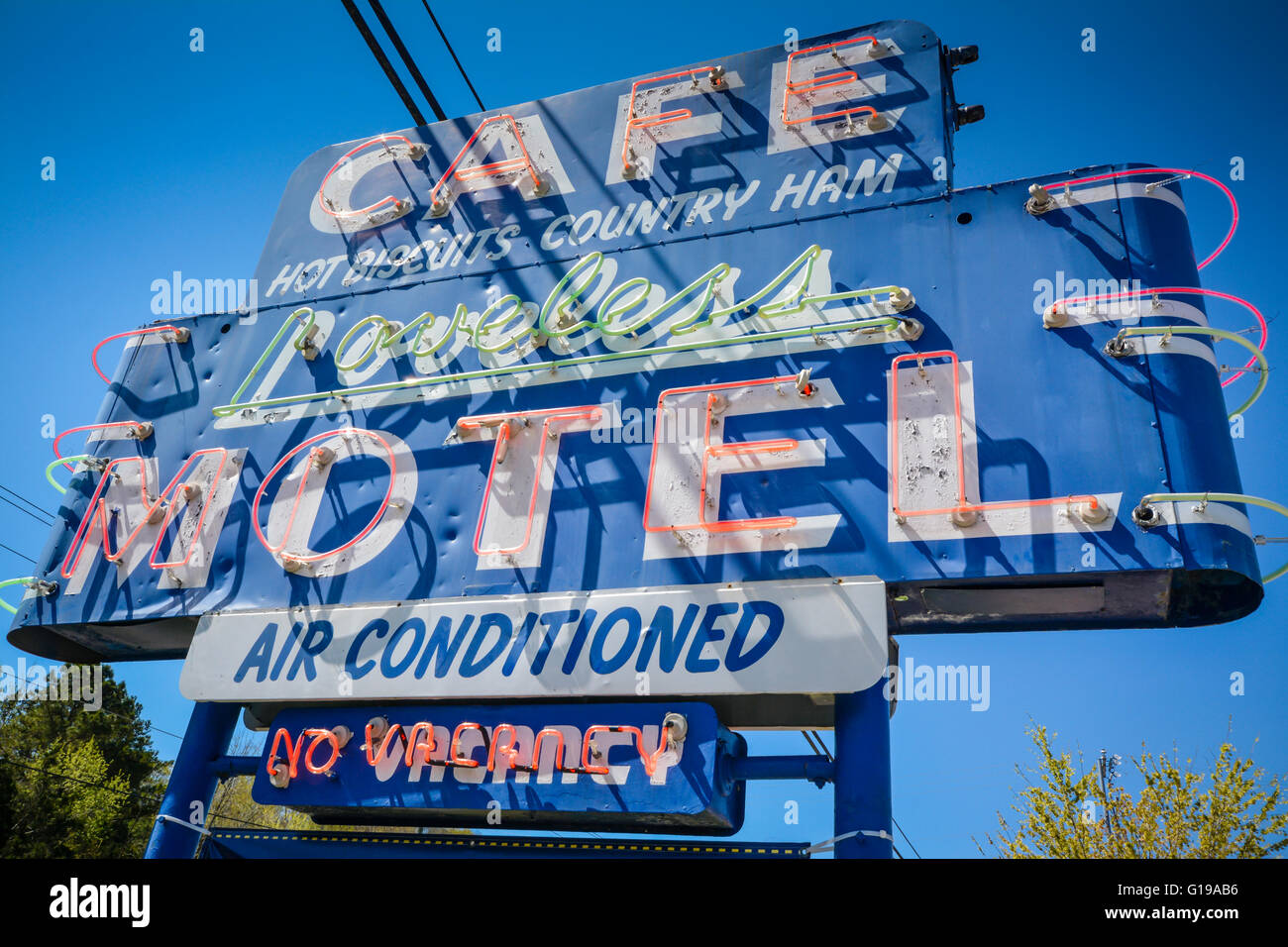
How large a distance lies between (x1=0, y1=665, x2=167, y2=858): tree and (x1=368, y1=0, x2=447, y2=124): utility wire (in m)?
19.5

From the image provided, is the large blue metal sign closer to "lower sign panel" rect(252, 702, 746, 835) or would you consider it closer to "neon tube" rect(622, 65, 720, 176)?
"neon tube" rect(622, 65, 720, 176)

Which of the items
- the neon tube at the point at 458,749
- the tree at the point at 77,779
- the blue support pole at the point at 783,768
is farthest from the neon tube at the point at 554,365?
the tree at the point at 77,779

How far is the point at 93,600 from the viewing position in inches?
286

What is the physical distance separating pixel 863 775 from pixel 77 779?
31.3 meters

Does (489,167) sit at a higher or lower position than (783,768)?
higher

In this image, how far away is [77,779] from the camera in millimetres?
29641

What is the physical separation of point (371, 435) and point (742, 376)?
9.09 ft

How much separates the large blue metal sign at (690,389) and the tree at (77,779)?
60.8 ft

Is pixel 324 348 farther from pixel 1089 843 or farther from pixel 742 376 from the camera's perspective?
pixel 1089 843

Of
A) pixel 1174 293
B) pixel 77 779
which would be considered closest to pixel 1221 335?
pixel 1174 293

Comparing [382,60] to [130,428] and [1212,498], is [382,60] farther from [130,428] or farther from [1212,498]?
[1212,498]

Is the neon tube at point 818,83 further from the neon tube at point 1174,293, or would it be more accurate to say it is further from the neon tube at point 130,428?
the neon tube at point 130,428
